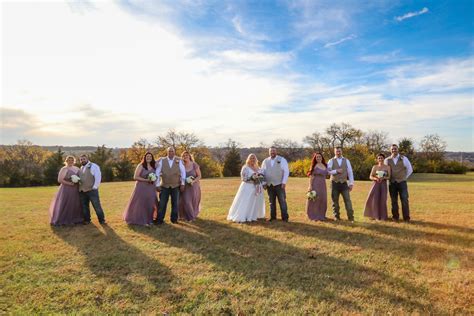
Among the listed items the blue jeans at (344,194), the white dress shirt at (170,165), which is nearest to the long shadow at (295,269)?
the white dress shirt at (170,165)

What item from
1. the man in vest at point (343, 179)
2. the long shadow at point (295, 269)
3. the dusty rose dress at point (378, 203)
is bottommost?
the long shadow at point (295, 269)

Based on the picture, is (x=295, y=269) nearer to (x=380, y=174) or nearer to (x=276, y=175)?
(x=276, y=175)

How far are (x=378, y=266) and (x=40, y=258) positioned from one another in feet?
22.3

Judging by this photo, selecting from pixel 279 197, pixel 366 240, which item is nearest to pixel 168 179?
pixel 279 197

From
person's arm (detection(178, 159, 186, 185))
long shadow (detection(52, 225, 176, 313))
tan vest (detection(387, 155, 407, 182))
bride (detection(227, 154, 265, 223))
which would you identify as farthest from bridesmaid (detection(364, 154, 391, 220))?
long shadow (detection(52, 225, 176, 313))

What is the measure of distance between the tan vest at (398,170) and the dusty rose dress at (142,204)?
24.5 ft

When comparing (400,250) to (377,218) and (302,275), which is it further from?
(377,218)

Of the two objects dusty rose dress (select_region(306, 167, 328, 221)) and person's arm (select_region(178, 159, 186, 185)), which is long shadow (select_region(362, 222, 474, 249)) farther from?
person's arm (select_region(178, 159, 186, 185))

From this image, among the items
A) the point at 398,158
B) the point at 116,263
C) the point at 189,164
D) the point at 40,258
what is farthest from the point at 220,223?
the point at 398,158

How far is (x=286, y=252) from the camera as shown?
24.6 ft

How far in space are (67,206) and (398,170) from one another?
33.9 ft

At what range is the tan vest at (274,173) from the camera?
35.3ft

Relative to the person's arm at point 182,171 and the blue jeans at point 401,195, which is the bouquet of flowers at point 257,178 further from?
the blue jeans at point 401,195

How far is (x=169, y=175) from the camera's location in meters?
10.5
